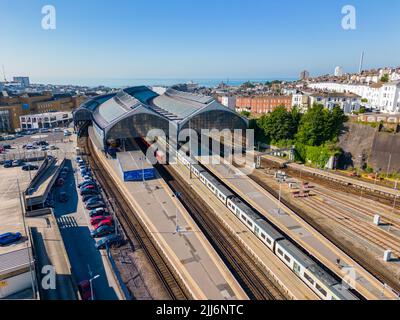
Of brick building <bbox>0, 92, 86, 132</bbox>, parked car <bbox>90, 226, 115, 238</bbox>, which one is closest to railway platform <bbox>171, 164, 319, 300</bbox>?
parked car <bbox>90, 226, 115, 238</bbox>

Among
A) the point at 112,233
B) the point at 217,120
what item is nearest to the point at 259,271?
the point at 112,233

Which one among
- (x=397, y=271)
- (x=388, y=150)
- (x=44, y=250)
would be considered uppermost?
(x=388, y=150)

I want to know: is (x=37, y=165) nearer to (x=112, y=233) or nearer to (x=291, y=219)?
(x=112, y=233)

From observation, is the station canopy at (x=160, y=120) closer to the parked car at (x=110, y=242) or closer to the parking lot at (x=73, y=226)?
the parking lot at (x=73, y=226)

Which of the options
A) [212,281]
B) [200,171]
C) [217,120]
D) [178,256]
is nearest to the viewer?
[212,281]

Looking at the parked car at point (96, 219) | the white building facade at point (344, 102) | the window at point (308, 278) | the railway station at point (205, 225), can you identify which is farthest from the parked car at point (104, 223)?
the white building facade at point (344, 102)

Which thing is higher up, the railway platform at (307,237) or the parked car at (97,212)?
the parked car at (97,212)
